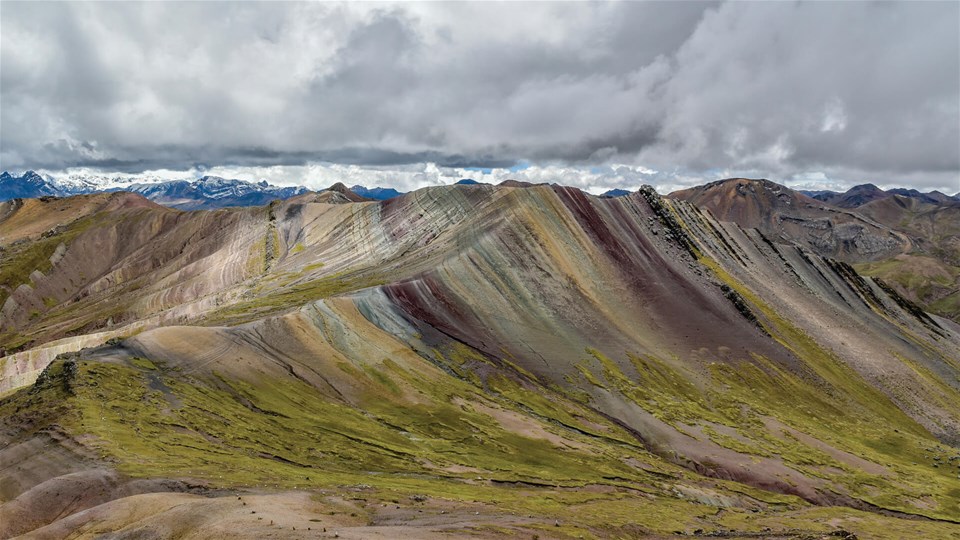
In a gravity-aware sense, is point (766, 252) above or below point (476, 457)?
above

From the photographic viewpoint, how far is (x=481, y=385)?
92062 millimetres

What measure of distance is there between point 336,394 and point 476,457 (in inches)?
897

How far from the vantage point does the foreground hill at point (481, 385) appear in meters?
44.2

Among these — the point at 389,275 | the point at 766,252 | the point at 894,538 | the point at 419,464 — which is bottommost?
the point at 894,538

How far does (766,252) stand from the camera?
190125 mm

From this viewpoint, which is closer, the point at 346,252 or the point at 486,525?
the point at 486,525

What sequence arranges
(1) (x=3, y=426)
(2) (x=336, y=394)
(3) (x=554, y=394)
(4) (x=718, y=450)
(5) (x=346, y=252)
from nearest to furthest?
(1) (x=3, y=426) → (2) (x=336, y=394) → (4) (x=718, y=450) → (3) (x=554, y=394) → (5) (x=346, y=252)

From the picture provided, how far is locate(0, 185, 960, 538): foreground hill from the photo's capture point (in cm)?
4425

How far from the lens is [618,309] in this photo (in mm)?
128875

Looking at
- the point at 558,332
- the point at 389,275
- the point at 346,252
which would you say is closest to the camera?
the point at 558,332

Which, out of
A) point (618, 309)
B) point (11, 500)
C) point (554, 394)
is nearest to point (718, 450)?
point (554, 394)

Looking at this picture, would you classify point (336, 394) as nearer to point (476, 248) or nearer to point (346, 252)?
point (476, 248)

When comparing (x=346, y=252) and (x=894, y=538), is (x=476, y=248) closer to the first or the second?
(x=346, y=252)

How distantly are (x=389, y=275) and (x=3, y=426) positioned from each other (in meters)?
79.2
